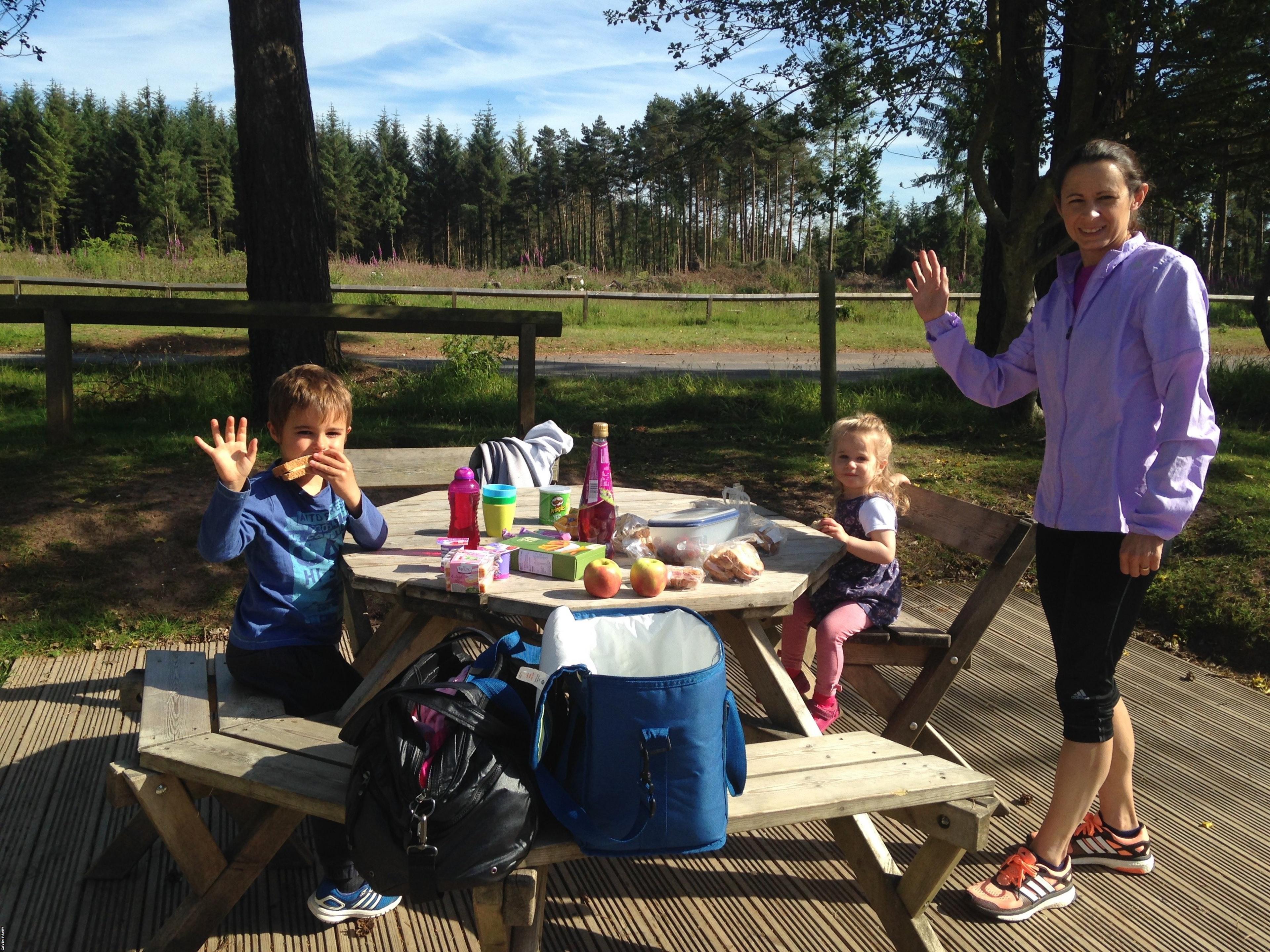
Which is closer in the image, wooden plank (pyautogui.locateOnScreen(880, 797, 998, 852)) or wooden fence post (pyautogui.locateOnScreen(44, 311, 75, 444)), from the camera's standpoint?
wooden plank (pyautogui.locateOnScreen(880, 797, 998, 852))

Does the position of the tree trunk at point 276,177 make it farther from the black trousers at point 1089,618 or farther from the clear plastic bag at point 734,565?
the black trousers at point 1089,618

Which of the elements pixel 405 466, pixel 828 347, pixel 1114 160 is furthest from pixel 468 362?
pixel 1114 160

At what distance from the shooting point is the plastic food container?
283cm

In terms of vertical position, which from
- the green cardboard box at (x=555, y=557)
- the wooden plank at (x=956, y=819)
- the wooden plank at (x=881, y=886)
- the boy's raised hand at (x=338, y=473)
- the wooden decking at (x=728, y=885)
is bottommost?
the wooden decking at (x=728, y=885)

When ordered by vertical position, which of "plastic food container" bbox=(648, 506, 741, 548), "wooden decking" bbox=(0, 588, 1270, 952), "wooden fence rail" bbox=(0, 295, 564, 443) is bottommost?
"wooden decking" bbox=(0, 588, 1270, 952)

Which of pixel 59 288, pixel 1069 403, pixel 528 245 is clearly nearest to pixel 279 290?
pixel 1069 403

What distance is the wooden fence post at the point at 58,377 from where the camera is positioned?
5895 millimetres

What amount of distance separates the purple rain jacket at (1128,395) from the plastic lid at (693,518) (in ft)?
2.87

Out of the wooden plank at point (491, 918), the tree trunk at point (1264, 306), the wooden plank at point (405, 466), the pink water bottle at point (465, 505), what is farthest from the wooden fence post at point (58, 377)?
the tree trunk at point (1264, 306)

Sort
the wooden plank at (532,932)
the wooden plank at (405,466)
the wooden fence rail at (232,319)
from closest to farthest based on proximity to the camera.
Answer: the wooden plank at (532,932)
the wooden plank at (405,466)
the wooden fence rail at (232,319)

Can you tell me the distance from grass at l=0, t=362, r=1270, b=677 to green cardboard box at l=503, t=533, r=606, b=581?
245 centimetres

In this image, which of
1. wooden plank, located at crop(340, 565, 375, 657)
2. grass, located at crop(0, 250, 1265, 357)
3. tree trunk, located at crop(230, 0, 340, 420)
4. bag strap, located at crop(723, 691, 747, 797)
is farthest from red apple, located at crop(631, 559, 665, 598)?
grass, located at crop(0, 250, 1265, 357)

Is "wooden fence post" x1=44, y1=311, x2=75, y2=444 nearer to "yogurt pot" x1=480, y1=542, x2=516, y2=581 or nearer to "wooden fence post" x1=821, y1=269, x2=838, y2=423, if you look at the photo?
"yogurt pot" x1=480, y1=542, x2=516, y2=581

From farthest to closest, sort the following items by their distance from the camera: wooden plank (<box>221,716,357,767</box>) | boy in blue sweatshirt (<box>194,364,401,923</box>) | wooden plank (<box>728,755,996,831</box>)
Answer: boy in blue sweatshirt (<box>194,364,401,923</box>) < wooden plank (<box>221,716,357,767</box>) < wooden plank (<box>728,755,996,831</box>)
